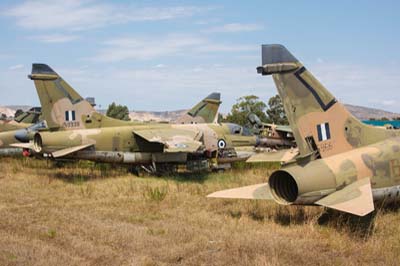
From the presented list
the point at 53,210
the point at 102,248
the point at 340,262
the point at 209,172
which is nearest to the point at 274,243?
the point at 340,262

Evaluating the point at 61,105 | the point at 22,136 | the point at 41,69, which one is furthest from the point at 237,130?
the point at 22,136

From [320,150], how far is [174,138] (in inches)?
339

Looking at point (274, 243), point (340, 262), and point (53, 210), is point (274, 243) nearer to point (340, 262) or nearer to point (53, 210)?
point (340, 262)

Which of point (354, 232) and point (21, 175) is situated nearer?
point (354, 232)

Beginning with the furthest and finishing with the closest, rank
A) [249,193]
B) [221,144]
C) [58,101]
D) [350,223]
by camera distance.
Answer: [221,144] → [58,101] → [249,193] → [350,223]

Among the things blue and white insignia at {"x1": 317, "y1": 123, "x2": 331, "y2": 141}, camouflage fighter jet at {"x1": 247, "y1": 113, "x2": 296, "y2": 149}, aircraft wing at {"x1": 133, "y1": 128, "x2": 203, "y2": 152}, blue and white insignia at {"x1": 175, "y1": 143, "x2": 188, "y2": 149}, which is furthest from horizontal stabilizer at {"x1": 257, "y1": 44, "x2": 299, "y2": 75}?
camouflage fighter jet at {"x1": 247, "y1": 113, "x2": 296, "y2": 149}

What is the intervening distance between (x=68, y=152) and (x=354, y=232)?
10093 millimetres

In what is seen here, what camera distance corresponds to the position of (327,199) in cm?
801

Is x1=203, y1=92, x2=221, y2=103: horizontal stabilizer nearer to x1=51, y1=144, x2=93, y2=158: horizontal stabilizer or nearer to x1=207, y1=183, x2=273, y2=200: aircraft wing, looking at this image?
x1=51, y1=144, x2=93, y2=158: horizontal stabilizer

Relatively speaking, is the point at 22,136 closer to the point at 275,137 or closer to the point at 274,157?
the point at 275,137

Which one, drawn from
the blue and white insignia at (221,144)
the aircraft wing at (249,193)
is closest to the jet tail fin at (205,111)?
the blue and white insignia at (221,144)

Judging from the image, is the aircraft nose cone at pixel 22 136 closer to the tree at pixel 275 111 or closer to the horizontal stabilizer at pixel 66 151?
the horizontal stabilizer at pixel 66 151

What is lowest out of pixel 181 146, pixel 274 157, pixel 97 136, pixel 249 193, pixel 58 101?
pixel 249 193

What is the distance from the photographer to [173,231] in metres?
8.35
